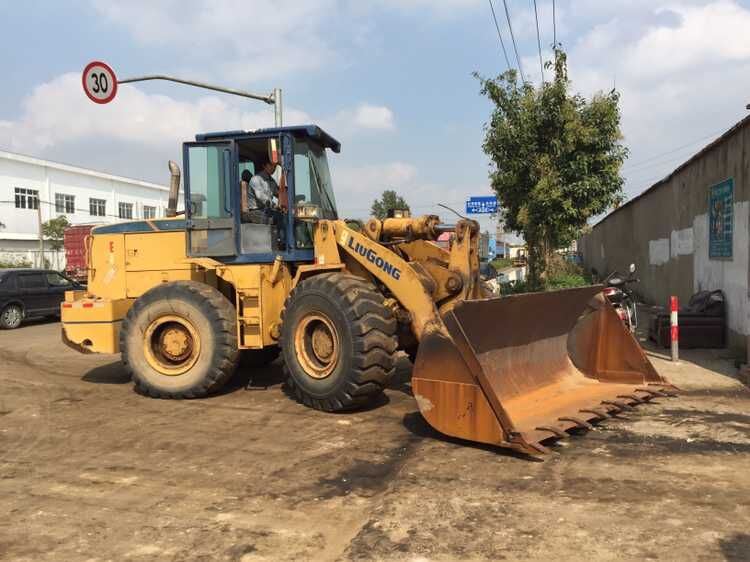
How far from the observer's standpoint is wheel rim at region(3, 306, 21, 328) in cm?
1625

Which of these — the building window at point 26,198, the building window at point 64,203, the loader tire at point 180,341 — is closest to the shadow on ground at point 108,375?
the loader tire at point 180,341

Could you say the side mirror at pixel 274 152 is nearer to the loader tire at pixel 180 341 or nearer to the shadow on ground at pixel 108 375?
the loader tire at pixel 180 341

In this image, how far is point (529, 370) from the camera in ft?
21.1

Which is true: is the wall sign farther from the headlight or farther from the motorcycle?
the headlight

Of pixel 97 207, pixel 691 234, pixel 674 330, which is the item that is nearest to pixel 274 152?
pixel 674 330

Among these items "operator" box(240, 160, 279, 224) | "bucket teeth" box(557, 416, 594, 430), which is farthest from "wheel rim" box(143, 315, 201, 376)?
"bucket teeth" box(557, 416, 594, 430)

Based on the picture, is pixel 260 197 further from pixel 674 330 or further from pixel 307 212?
pixel 674 330

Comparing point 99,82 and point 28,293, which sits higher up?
point 99,82

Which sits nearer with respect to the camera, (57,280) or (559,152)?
(559,152)

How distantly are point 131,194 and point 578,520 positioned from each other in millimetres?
60740

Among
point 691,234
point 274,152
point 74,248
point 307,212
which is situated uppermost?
point 274,152

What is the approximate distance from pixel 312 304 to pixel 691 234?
9.14 m

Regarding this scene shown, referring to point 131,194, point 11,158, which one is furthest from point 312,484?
point 131,194

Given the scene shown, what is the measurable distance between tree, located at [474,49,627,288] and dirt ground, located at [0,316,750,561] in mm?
7145
